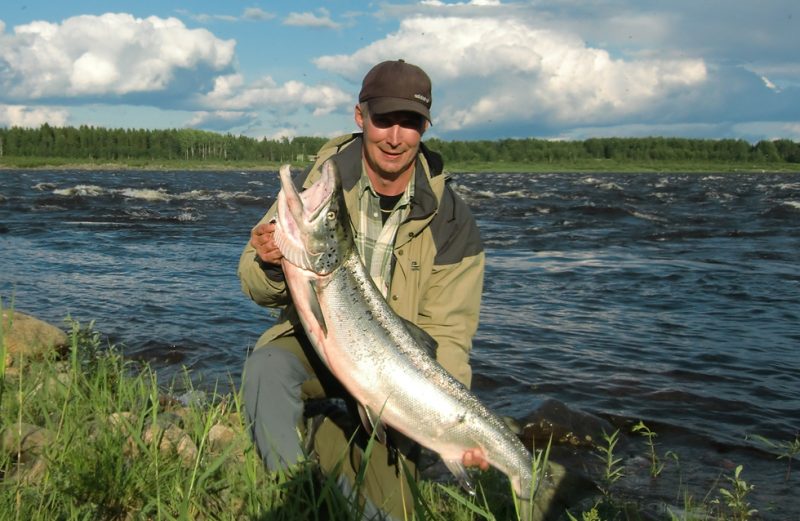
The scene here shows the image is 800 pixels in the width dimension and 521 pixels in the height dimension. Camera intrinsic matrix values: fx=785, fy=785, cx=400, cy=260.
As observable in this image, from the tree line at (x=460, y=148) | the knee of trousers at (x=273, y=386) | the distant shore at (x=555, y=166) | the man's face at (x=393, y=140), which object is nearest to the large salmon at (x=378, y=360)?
the knee of trousers at (x=273, y=386)

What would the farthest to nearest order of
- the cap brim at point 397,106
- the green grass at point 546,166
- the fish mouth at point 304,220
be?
the green grass at point 546,166
the cap brim at point 397,106
the fish mouth at point 304,220

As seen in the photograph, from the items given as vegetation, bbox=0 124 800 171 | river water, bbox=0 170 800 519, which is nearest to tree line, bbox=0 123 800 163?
vegetation, bbox=0 124 800 171

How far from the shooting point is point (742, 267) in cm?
1377

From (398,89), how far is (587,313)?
7.09m

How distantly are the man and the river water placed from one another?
6.25 ft

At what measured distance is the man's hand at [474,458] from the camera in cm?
332

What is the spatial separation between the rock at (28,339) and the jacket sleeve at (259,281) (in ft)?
8.69

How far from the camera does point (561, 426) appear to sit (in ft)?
19.2

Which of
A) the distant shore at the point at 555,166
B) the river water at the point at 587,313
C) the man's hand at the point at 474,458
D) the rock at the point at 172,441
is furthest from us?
the distant shore at the point at 555,166

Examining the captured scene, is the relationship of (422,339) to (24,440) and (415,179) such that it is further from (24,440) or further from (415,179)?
(24,440)

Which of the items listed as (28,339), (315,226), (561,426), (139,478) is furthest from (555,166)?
(139,478)

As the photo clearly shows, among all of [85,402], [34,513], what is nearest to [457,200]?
[85,402]

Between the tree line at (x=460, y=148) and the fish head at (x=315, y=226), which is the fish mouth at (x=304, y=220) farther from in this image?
the tree line at (x=460, y=148)

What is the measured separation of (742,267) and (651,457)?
9.32 meters
